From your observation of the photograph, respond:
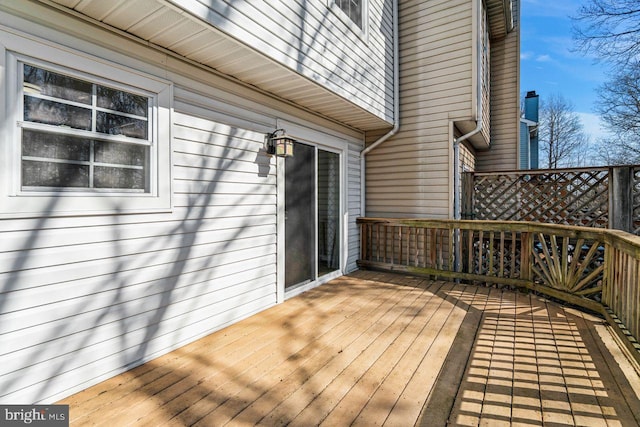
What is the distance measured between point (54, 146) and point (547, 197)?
5926 millimetres

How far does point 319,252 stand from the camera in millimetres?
4797

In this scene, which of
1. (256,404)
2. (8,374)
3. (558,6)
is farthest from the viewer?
(558,6)

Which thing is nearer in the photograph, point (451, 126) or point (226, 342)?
point (226, 342)

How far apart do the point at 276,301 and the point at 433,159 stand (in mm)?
3202

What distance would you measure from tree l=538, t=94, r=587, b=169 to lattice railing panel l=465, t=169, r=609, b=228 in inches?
591

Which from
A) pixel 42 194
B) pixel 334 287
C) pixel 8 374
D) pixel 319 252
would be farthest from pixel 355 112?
pixel 8 374

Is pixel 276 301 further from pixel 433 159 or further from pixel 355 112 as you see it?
pixel 433 159

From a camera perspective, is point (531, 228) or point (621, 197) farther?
point (621, 197)

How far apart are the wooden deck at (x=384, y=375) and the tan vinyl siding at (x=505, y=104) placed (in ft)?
14.8

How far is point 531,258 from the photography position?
13.9 feet

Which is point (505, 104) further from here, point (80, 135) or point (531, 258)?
point (80, 135)

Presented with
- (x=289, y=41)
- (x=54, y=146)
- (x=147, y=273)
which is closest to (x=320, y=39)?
(x=289, y=41)

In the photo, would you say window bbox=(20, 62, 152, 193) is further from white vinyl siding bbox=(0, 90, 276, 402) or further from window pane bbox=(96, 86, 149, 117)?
white vinyl siding bbox=(0, 90, 276, 402)

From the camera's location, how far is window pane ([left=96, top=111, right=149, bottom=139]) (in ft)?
7.36
